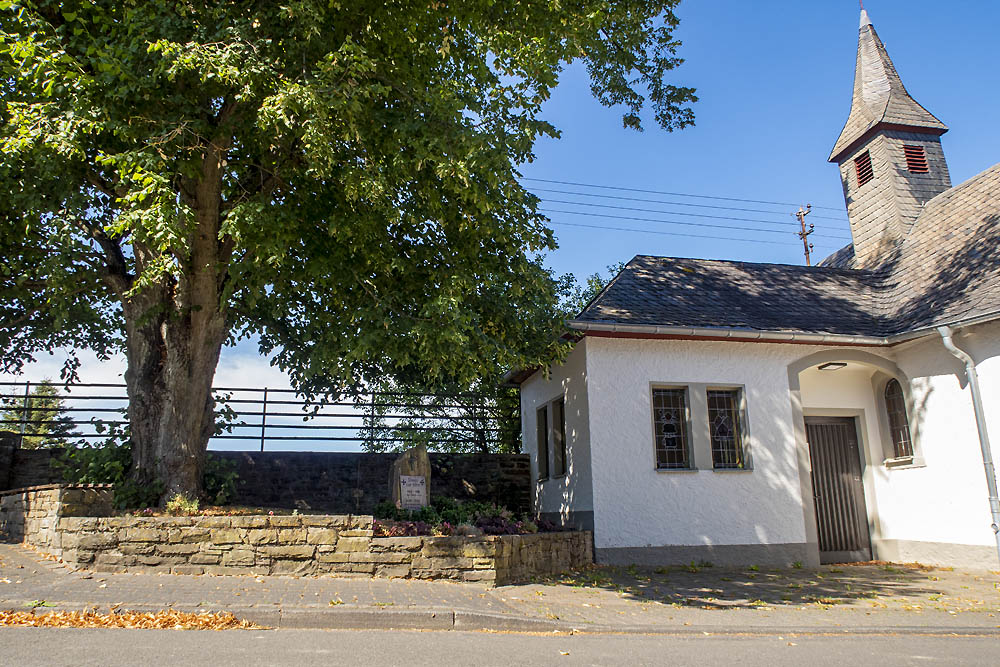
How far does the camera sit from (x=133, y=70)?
308 inches

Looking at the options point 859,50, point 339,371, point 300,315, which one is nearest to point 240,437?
point 300,315

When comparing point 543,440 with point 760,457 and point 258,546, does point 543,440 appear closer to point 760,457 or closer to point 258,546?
point 760,457

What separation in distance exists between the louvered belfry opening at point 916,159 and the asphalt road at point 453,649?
531 inches

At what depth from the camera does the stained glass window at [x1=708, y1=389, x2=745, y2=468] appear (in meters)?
11.9

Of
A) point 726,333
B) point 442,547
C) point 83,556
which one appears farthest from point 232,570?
point 726,333

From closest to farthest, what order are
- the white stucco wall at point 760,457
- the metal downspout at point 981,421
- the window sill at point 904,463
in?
the metal downspout at point 981,421
the white stucco wall at point 760,457
the window sill at point 904,463

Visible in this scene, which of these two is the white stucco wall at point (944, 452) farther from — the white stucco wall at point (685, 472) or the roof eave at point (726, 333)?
the white stucco wall at point (685, 472)

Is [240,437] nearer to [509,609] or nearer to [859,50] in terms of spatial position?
[509,609]

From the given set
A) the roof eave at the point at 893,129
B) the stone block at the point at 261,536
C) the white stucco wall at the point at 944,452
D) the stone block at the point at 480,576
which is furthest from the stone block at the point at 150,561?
the roof eave at the point at 893,129

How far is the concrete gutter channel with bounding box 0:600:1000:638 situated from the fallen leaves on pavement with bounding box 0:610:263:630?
4.0 inches

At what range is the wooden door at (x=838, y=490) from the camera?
12.6m

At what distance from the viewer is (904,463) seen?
12180 mm

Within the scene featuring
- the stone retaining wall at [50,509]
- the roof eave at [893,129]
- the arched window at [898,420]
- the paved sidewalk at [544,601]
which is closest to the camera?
the paved sidewalk at [544,601]

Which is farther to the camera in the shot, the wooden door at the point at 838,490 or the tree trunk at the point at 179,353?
the wooden door at the point at 838,490
